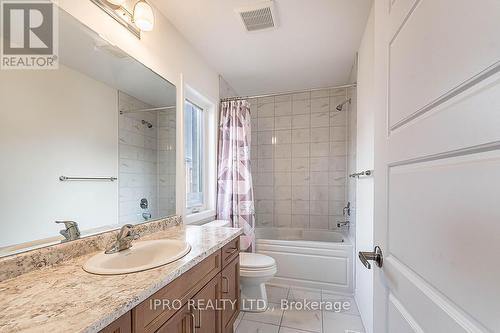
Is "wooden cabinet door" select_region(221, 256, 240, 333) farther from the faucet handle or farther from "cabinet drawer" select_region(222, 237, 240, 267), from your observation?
the faucet handle

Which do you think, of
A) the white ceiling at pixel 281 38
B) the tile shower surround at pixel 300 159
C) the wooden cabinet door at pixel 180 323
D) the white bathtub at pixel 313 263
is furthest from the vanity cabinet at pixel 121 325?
the tile shower surround at pixel 300 159

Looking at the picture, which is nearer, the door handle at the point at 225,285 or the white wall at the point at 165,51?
the white wall at the point at 165,51

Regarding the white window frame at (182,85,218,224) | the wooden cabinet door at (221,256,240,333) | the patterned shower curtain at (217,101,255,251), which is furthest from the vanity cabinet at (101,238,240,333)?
the white window frame at (182,85,218,224)

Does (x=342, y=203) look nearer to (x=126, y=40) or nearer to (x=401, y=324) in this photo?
(x=401, y=324)

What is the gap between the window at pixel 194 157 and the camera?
2.21 metres

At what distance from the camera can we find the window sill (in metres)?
2.02

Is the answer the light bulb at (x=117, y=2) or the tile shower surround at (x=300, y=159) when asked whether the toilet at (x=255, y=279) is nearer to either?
the tile shower surround at (x=300, y=159)

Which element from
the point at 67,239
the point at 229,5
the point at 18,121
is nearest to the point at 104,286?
the point at 67,239

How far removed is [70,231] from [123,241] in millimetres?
234

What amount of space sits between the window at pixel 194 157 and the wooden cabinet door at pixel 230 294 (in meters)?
0.81

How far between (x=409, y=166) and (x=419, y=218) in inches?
5.7

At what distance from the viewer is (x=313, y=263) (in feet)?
8.05

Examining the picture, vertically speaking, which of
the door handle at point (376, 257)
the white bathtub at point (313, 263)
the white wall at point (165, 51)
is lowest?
the white bathtub at point (313, 263)

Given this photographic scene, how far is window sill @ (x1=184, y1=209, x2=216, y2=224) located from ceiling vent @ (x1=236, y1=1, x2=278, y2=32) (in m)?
1.66
